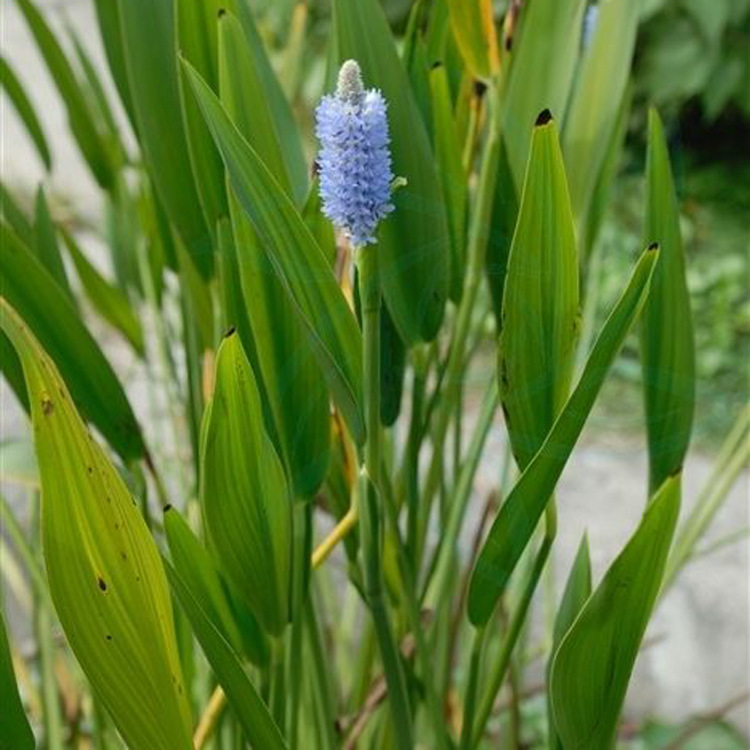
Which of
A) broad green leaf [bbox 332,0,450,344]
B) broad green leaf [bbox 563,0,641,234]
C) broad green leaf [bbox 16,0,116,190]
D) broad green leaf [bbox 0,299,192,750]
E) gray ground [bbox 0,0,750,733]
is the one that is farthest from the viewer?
gray ground [bbox 0,0,750,733]

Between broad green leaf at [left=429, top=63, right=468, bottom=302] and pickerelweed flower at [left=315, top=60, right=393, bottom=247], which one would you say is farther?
broad green leaf at [left=429, top=63, right=468, bottom=302]

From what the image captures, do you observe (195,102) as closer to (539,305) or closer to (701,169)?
(539,305)

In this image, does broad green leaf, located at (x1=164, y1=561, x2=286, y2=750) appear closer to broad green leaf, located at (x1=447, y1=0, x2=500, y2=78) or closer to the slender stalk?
the slender stalk

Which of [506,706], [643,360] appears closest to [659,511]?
[643,360]

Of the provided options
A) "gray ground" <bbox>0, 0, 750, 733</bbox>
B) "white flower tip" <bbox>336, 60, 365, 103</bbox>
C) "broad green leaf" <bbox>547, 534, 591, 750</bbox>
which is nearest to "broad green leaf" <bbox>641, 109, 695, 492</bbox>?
"broad green leaf" <bbox>547, 534, 591, 750</bbox>

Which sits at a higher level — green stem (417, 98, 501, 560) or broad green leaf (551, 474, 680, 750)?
green stem (417, 98, 501, 560)

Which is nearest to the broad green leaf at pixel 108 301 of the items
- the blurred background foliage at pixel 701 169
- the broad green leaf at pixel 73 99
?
the broad green leaf at pixel 73 99

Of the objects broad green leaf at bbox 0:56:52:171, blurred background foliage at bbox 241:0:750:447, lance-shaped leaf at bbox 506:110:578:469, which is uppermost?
blurred background foliage at bbox 241:0:750:447
